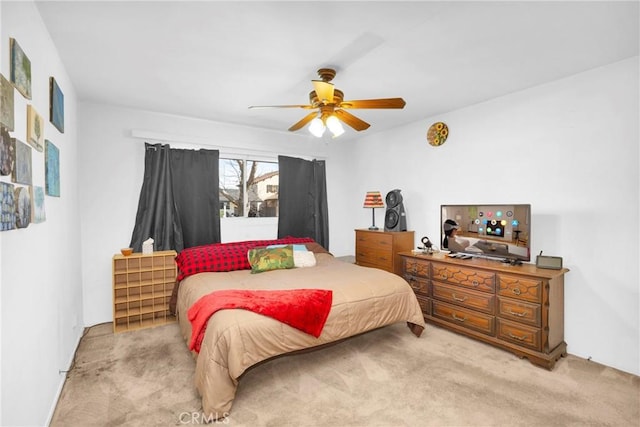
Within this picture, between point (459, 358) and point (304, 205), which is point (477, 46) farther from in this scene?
point (304, 205)

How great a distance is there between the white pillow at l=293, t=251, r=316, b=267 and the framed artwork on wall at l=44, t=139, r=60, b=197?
2228 millimetres

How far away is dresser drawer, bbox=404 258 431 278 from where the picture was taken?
11.3 ft

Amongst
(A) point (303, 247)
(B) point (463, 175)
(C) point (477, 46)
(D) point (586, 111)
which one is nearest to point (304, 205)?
(A) point (303, 247)

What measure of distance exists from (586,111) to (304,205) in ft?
11.1

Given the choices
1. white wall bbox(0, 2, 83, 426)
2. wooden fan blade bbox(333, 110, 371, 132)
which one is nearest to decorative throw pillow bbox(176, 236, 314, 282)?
white wall bbox(0, 2, 83, 426)

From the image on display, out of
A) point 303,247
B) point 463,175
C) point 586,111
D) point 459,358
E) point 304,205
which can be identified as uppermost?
point 586,111

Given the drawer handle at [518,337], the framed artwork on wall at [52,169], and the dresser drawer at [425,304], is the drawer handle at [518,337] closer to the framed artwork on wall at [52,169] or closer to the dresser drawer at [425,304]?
the dresser drawer at [425,304]

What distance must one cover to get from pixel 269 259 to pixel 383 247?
4.96 feet

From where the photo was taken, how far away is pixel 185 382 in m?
2.33

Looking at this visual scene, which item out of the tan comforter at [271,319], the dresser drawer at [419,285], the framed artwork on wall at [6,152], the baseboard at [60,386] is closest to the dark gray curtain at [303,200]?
the tan comforter at [271,319]

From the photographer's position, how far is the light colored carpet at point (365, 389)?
1.94 meters

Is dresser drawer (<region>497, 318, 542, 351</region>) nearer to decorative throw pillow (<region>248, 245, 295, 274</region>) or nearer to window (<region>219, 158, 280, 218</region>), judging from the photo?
decorative throw pillow (<region>248, 245, 295, 274</region>)

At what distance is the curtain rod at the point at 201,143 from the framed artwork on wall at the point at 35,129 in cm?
177

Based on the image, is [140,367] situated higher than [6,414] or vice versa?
[6,414]
